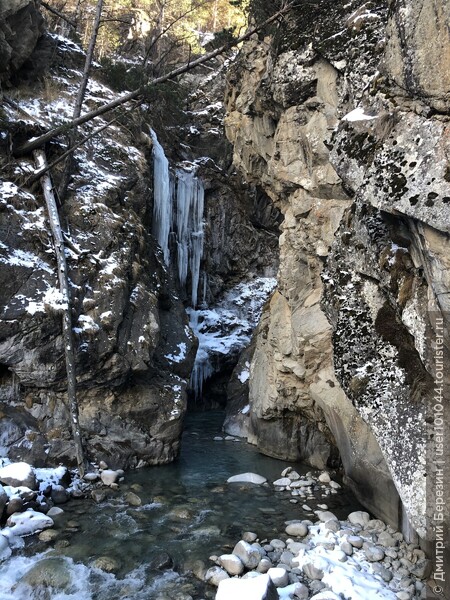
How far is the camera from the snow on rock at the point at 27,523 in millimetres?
7730

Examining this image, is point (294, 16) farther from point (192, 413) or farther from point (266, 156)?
point (192, 413)

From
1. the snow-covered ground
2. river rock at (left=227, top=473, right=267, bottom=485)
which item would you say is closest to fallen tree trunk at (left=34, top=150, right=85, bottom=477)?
river rock at (left=227, top=473, right=267, bottom=485)

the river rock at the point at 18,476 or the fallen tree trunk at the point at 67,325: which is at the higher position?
the fallen tree trunk at the point at 67,325

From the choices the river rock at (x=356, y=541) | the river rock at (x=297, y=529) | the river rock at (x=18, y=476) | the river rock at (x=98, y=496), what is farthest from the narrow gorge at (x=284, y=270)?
the river rock at (x=98, y=496)

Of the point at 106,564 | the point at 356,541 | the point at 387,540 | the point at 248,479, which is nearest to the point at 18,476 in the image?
the point at 106,564

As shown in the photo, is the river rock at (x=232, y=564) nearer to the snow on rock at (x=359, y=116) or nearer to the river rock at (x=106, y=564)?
the river rock at (x=106, y=564)

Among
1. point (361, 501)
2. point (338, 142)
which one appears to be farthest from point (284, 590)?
point (338, 142)

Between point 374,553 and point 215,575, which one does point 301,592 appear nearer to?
point 215,575

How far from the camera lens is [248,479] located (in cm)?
1116

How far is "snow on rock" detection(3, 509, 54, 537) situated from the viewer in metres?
7.73

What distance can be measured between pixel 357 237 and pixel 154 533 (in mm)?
6742

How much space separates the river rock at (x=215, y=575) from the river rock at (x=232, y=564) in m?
0.12

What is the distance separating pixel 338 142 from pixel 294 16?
323 inches

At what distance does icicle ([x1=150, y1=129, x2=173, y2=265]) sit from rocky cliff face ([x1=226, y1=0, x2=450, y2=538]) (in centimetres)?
512
